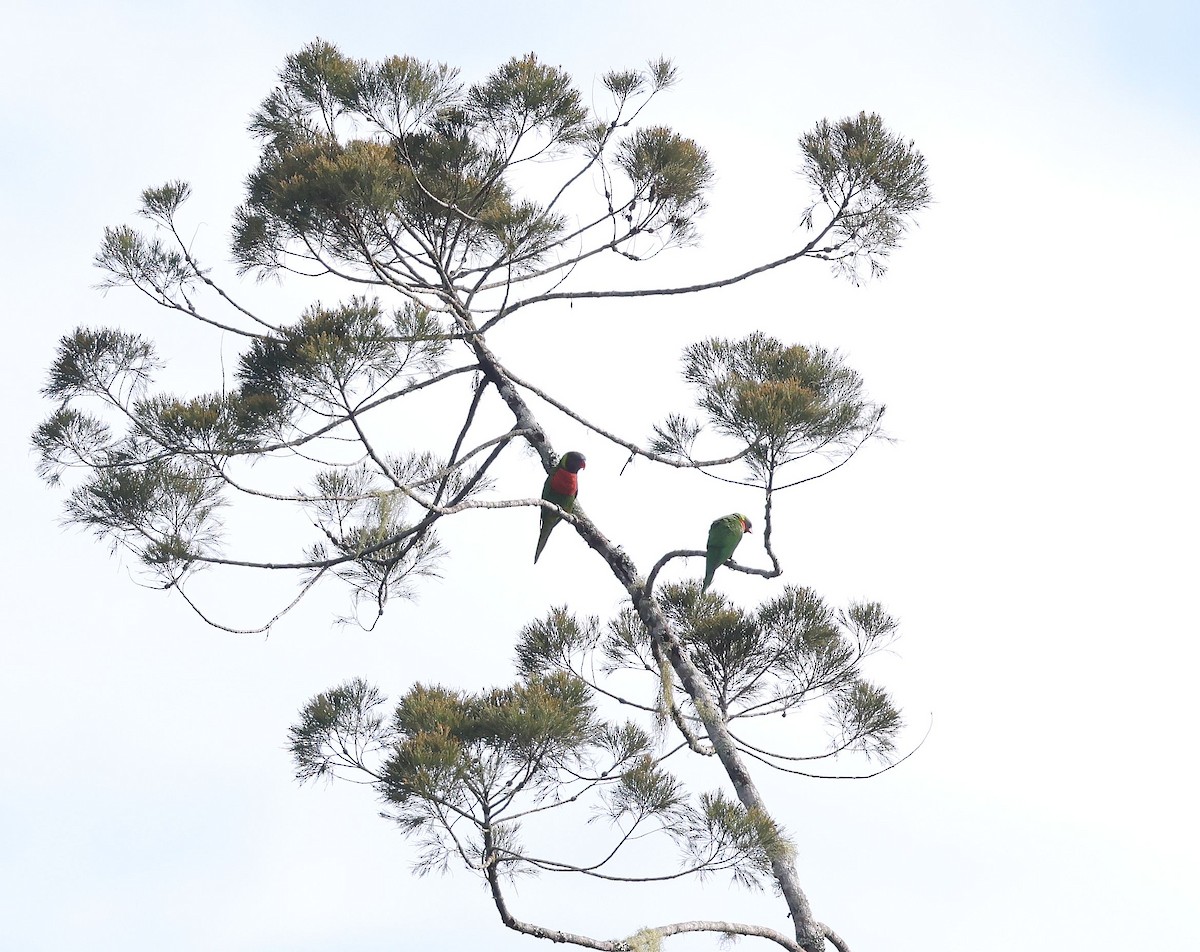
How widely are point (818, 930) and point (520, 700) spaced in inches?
61.5

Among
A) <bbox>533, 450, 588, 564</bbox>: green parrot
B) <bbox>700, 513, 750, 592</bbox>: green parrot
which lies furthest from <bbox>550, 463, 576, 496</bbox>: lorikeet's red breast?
<bbox>700, 513, 750, 592</bbox>: green parrot

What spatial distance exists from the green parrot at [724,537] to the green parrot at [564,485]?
628mm

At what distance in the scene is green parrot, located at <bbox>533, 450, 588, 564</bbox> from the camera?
18.4 feet

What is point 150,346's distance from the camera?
568 centimetres

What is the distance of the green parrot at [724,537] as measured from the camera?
211 inches

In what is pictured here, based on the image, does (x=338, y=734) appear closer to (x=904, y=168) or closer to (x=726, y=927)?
(x=726, y=927)

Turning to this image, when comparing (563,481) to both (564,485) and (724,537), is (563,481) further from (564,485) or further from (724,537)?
(724,537)

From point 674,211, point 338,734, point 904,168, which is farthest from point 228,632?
point 904,168

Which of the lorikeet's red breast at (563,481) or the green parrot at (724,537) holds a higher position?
the lorikeet's red breast at (563,481)

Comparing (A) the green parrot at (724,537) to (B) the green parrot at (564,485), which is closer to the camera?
(A) the green parrot at (724,537)

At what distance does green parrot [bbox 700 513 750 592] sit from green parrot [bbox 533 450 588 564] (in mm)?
628

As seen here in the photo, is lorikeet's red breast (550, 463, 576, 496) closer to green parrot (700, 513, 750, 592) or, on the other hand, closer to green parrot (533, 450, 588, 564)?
green parrot (533, 450, 588, 564)

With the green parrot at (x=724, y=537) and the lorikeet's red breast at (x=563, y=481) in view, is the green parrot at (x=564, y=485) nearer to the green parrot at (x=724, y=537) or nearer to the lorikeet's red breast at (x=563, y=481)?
the lorikeet's red breast at (x=563, y=481)

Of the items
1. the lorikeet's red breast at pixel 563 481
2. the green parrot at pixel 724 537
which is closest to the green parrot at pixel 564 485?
the lorikeet's red breast at pixel 563 481
